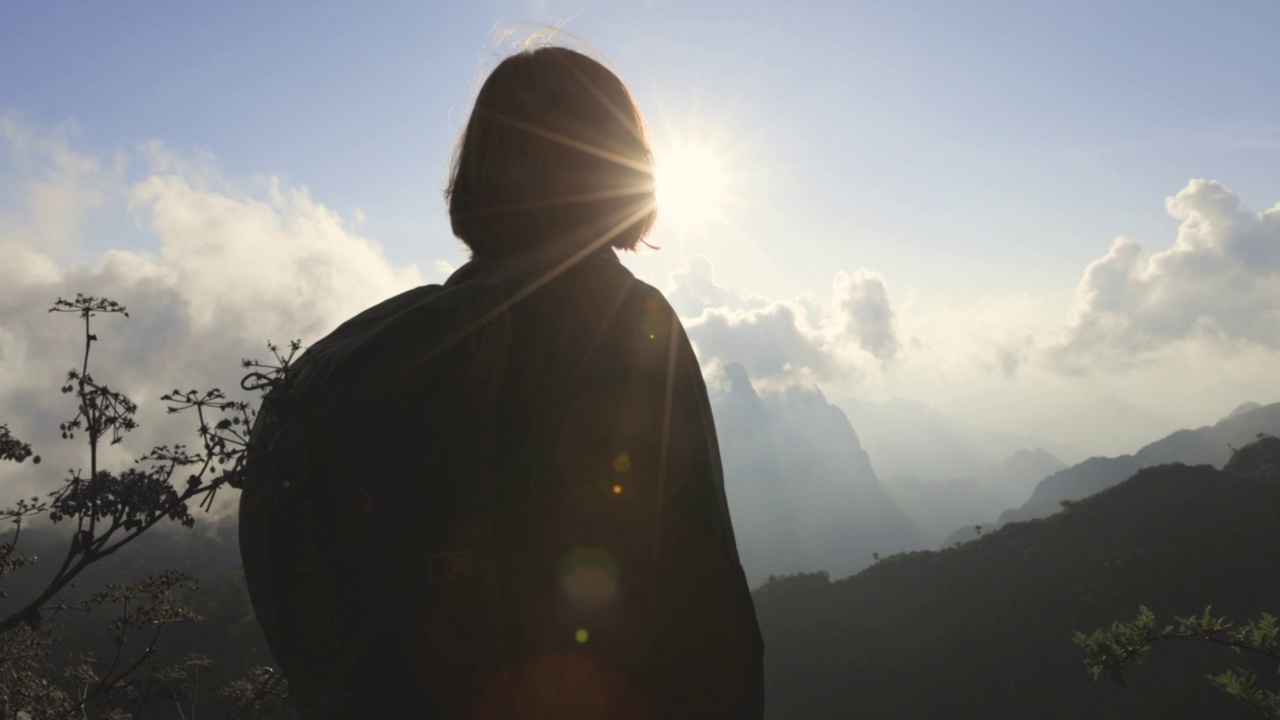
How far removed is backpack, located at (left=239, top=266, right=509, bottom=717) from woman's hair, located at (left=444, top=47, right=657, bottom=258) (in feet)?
2.41

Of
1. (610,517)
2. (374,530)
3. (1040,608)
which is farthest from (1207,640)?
(1040,608)

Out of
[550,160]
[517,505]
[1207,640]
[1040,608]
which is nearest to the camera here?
[517,505]

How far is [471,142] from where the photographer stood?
220 centimetres

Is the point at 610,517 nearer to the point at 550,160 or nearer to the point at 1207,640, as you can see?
the point at 550,160

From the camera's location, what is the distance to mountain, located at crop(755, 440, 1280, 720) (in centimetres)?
6450

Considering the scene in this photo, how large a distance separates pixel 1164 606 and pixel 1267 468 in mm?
46233

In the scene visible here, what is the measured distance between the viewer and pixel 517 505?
159cm

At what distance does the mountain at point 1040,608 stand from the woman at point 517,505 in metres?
80.4

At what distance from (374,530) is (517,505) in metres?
0.35

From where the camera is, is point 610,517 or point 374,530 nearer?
point 374,530

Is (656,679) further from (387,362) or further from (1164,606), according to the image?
(1164,606)

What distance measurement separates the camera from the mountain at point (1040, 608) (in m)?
64.5

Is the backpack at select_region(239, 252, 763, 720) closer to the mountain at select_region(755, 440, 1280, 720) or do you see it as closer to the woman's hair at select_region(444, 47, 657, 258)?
the woman's hair at select_region(444, 47, 657, 258)

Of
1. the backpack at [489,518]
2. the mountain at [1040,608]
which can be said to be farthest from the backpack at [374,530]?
the mountain at [1040,608]
